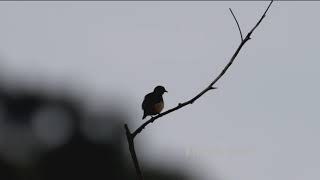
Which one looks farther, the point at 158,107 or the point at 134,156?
the point at 158,107

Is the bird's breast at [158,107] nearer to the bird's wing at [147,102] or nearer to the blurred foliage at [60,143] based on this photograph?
the bird's wing at [147,102]

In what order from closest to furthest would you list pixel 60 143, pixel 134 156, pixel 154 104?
1. pixel 134 156
2. pixel 154 104
3. pixel 60 143

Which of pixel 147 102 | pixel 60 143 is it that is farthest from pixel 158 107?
pixel 60 143

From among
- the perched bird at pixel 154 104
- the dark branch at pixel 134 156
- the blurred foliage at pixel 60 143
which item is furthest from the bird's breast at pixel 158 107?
the blurred foliage at pixel 60 143

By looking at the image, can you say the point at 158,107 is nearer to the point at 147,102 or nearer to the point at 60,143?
the point at 147,102

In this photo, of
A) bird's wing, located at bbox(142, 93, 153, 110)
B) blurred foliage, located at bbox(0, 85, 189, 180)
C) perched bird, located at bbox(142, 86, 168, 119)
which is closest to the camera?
perched bird, located at bbox(142, 86, 168, 119)

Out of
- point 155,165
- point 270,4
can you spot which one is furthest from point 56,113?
point 270,4

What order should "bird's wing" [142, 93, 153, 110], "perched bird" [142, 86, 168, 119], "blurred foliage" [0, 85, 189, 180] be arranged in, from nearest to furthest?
"perched bird" [142, 86, 168, 119] < "bird's wing" [142, 93, 153, 110] < "blurred foliage" [0, 85, 189, 180]

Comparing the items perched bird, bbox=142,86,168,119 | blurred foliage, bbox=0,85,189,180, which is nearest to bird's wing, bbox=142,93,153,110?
perched bird, bbox=142,86,168,119

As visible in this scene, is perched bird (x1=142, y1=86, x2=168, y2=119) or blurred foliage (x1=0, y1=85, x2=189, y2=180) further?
blurred foliage (x1=0, y1=85, x2=189, y2=180)

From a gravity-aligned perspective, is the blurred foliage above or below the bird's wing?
below

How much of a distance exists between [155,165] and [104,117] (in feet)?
38.0

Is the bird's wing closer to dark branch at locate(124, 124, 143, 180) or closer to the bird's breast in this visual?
the bird's breast

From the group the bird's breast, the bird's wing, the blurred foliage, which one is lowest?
the blurred foliage
